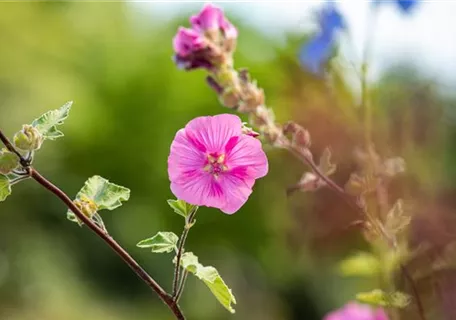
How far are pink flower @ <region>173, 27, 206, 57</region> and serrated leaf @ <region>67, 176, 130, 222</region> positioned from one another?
8.9 inches

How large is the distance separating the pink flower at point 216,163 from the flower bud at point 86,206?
49 millimetres

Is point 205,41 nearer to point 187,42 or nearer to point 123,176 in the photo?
point 187,42

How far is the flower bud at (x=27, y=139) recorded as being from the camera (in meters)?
0.44

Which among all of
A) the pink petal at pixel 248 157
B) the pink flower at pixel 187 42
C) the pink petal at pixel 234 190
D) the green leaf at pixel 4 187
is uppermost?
the pink flower at pixel 187 42

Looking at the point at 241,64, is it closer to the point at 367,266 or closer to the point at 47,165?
→ the point at 47,165

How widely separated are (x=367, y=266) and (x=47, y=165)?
714cm

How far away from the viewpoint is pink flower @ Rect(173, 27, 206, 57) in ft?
2.29

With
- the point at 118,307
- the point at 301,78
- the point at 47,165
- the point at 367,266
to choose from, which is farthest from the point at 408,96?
the point at 47,165

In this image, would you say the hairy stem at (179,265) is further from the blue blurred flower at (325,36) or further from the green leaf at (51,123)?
the blue blurred flower at (325,36)

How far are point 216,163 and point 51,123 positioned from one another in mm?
103

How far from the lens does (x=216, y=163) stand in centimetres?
51

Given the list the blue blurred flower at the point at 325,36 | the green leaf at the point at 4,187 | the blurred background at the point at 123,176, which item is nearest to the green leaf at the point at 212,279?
the green leaf at the point at 4,187

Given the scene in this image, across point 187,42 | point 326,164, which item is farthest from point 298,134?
point 187,42

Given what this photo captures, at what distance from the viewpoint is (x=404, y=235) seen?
0.69m
